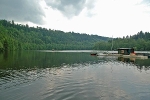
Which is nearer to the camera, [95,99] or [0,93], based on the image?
[95,99]

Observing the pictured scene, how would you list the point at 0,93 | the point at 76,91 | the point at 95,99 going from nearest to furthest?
the point at 95,99 → the point at 0,93 → the point at 76,91

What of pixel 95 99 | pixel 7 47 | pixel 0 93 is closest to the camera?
pixel 95 99

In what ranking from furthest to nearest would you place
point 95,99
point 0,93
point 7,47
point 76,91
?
point 7,47 < point 76,91 < point 0,93 < point 95,99

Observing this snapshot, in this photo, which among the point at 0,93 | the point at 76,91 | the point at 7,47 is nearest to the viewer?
the point at 0,93

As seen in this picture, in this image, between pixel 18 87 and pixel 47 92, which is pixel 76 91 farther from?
pixel 18 87

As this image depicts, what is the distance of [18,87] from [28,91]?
2.70m

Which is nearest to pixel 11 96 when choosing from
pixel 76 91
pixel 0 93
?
pixel 0 93

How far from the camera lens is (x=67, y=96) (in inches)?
853

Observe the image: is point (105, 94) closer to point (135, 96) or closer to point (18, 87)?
point (135, 96)

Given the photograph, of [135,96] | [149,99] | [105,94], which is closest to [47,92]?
[105,94]

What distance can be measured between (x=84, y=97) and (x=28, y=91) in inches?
318

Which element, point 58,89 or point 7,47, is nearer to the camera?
point 58,89

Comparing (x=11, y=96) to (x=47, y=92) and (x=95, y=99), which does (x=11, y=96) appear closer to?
(x=47, y=92)

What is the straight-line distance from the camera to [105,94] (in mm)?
22984
